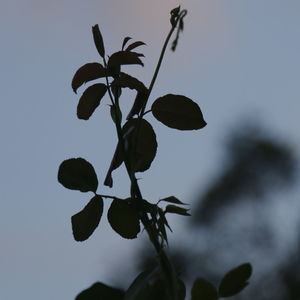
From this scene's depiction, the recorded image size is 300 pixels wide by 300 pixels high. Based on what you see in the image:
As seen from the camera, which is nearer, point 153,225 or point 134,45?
point 153,225

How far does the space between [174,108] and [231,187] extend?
7.19m

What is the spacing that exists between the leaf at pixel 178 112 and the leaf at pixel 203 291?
0.12m

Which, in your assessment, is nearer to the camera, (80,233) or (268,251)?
(80,233)

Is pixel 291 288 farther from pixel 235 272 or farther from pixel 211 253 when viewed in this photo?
pixel 235 272

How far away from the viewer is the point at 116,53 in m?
0.39

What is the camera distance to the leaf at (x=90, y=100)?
1.28 feet

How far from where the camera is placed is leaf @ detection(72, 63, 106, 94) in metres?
0.40

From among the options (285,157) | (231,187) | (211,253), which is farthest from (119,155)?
(285,157)

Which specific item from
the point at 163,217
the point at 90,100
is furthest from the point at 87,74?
the point at 163,217

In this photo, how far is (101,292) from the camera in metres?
0.31

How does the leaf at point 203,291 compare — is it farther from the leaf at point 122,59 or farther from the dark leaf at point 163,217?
the leaf at point 122,59

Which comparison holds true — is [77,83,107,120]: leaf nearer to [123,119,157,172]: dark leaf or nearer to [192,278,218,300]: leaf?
[123,119,157,172]: dark leaf

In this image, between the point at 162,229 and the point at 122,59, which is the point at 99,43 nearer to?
the point at 122,59

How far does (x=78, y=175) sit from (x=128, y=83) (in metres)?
0.06
